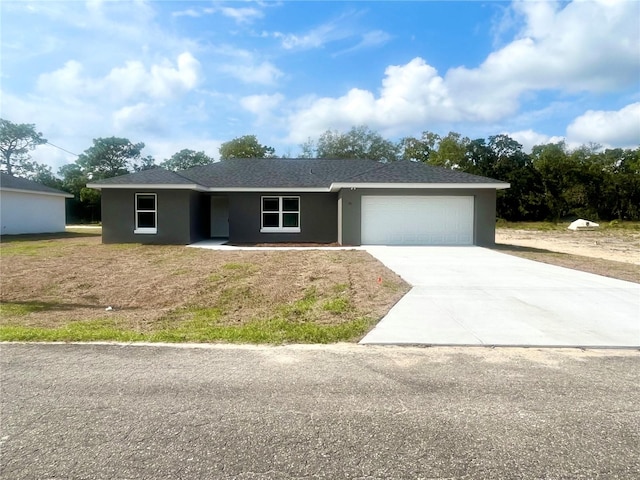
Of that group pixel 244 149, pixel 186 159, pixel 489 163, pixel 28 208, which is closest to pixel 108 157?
pixel 186 159

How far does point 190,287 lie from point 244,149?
4440 centimetres

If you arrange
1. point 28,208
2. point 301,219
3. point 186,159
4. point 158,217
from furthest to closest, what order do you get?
point 186,159 → point 28,208 → point 301,219 → point 158,217

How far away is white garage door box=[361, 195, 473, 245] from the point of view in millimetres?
17125

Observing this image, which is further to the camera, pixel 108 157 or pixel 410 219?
pixel 108 157

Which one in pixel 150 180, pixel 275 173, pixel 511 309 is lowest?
pixel 511 309

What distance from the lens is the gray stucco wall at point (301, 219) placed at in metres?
18.9

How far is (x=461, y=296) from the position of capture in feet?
24.5

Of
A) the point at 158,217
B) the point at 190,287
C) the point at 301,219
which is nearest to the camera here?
the point at 190,287

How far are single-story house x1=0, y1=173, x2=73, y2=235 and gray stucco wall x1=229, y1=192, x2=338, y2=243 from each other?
13.7 m

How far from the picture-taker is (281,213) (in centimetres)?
1917

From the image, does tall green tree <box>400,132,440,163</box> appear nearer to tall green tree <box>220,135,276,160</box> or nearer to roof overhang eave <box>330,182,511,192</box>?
tall green tree <box>220,135,276,160</box>

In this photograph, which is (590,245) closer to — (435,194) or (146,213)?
(435,194)

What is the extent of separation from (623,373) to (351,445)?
9.99 ft

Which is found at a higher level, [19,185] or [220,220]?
[19,185]
